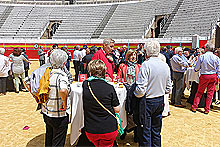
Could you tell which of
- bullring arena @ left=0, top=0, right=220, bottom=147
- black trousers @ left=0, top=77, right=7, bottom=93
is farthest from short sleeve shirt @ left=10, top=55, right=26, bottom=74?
bullring arena @ left=0, top=0, right=220, bottom=147

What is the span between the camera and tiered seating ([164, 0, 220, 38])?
17.1 meters

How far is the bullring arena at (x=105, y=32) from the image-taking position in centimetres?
448

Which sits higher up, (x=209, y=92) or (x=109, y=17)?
(x=109, y=17)

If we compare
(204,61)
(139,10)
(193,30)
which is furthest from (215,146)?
(139,10)

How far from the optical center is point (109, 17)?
83.4 ft

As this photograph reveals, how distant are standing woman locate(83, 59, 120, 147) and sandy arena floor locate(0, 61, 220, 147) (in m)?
1.51

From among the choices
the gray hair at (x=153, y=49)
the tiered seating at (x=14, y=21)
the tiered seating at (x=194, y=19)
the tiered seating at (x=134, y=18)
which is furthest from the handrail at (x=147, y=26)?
the gray hair at (x=153, y=49)

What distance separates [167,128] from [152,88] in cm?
213

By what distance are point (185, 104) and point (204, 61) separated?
1936 mm

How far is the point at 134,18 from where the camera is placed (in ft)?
76.9

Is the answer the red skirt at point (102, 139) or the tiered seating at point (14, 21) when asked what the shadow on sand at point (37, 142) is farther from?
the tiered seating at point (14, 21)

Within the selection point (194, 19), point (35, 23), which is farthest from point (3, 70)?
point (35, 23)

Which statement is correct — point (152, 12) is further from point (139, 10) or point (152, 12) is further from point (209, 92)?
point (209, 92)

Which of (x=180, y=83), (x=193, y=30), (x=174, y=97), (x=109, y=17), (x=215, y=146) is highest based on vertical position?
(x=109, y=17)
